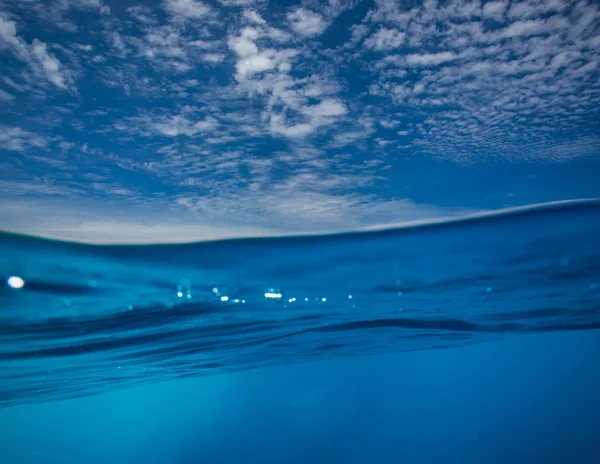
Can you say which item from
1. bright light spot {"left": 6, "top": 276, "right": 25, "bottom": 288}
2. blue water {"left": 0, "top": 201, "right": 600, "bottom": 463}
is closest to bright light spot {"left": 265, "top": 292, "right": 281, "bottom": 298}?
blue water {"left": 0, "top": 201, "right": 600, "bottom": 463}

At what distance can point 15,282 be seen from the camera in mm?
7480

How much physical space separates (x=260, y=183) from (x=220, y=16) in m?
3.88

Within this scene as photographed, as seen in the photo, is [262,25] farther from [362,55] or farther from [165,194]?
[165,194]

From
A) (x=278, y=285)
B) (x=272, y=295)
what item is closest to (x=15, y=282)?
(x=278, y=285)

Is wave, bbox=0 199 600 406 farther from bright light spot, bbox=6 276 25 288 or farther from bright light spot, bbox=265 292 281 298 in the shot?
bright light spot, bbox=6 276 25 288

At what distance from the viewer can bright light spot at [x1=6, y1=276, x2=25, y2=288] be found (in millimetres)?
7264

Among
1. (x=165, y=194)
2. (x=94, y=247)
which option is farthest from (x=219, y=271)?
(x=94, y=247)

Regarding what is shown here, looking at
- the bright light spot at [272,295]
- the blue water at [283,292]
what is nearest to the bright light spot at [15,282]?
the blue water at [283,292]

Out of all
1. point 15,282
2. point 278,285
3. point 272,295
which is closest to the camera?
point 15,282

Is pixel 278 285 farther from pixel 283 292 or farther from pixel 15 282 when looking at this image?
pixel 15 282

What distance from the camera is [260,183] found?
26.3 ft

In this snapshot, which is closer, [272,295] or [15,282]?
[15,282]

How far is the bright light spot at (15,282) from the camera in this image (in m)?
7.26

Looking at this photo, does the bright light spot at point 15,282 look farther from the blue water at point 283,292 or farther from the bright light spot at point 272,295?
the bright light spot at point 272,295
